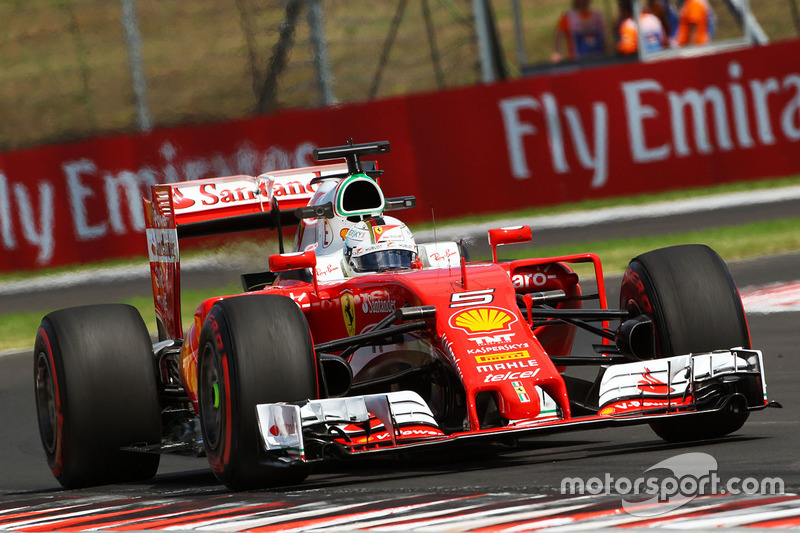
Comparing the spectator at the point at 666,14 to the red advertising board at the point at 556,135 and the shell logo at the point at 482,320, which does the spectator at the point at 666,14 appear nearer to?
the red advertising board at the point at 556,135

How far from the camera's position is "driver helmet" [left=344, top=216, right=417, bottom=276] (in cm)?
773

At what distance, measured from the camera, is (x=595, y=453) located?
6.78 metres

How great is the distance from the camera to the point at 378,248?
7.73 meters

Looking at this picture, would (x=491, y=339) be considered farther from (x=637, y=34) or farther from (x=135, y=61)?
(x=637, y=34)

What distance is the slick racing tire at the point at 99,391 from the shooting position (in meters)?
7.39

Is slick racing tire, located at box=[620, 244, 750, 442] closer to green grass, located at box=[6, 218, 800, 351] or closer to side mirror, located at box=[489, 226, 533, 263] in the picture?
side mirror, located at box=[489, 226, 533, 263]

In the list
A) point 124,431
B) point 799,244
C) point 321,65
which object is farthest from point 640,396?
point 321,65

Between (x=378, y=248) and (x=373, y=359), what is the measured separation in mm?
786

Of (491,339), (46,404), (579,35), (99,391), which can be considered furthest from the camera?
(579,35)

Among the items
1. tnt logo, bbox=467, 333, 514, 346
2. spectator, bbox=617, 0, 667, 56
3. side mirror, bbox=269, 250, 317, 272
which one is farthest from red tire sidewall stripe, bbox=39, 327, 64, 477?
spectator, bbox=617, 0, 667, 56

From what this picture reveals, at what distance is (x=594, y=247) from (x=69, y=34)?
8697 millimetres

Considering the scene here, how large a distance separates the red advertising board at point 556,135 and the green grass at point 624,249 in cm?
155

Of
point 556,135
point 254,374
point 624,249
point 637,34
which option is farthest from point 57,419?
point 637,34

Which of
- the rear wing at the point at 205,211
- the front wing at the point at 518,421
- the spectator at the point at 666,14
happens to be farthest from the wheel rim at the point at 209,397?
the spectator at the point at 666,14
